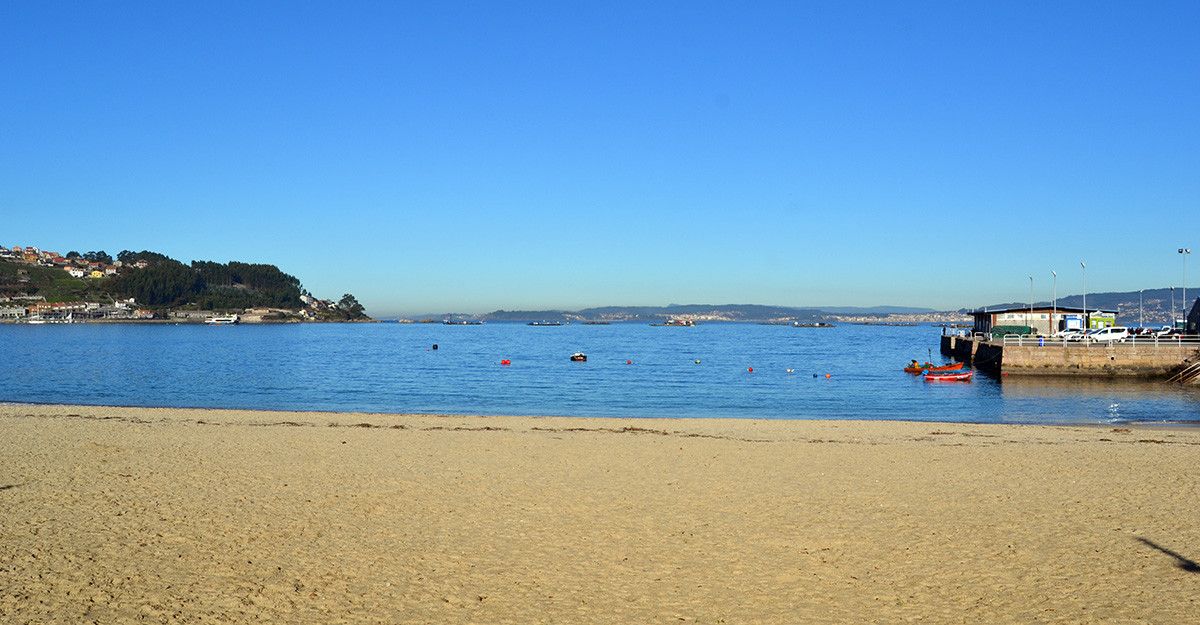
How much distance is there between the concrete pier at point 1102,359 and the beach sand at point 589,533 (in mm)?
31103

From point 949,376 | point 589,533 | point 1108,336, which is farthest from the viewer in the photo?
point 1108,336

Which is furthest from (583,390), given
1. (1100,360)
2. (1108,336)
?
(1108,336)

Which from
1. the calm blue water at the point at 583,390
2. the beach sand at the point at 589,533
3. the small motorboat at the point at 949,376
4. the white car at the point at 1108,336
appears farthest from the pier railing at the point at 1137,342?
the beach sand at the point at 589,533

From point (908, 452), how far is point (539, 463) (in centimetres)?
785

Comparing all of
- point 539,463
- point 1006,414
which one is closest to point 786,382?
point 1006,414

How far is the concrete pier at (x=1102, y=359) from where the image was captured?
46656 millimetres

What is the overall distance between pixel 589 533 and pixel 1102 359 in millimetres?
45230

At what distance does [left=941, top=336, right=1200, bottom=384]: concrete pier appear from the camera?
46656 millimetres

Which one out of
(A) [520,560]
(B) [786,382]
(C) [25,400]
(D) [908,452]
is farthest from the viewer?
(B) [786,382]

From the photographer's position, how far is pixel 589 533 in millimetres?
11062

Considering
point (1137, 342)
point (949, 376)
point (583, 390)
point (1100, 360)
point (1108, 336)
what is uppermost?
point (1108, 336)

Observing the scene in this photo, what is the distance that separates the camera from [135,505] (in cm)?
1196

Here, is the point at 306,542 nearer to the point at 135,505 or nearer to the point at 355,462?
the point at 135,505

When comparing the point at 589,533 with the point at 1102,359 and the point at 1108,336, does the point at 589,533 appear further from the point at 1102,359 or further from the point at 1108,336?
the point at 1108,336
